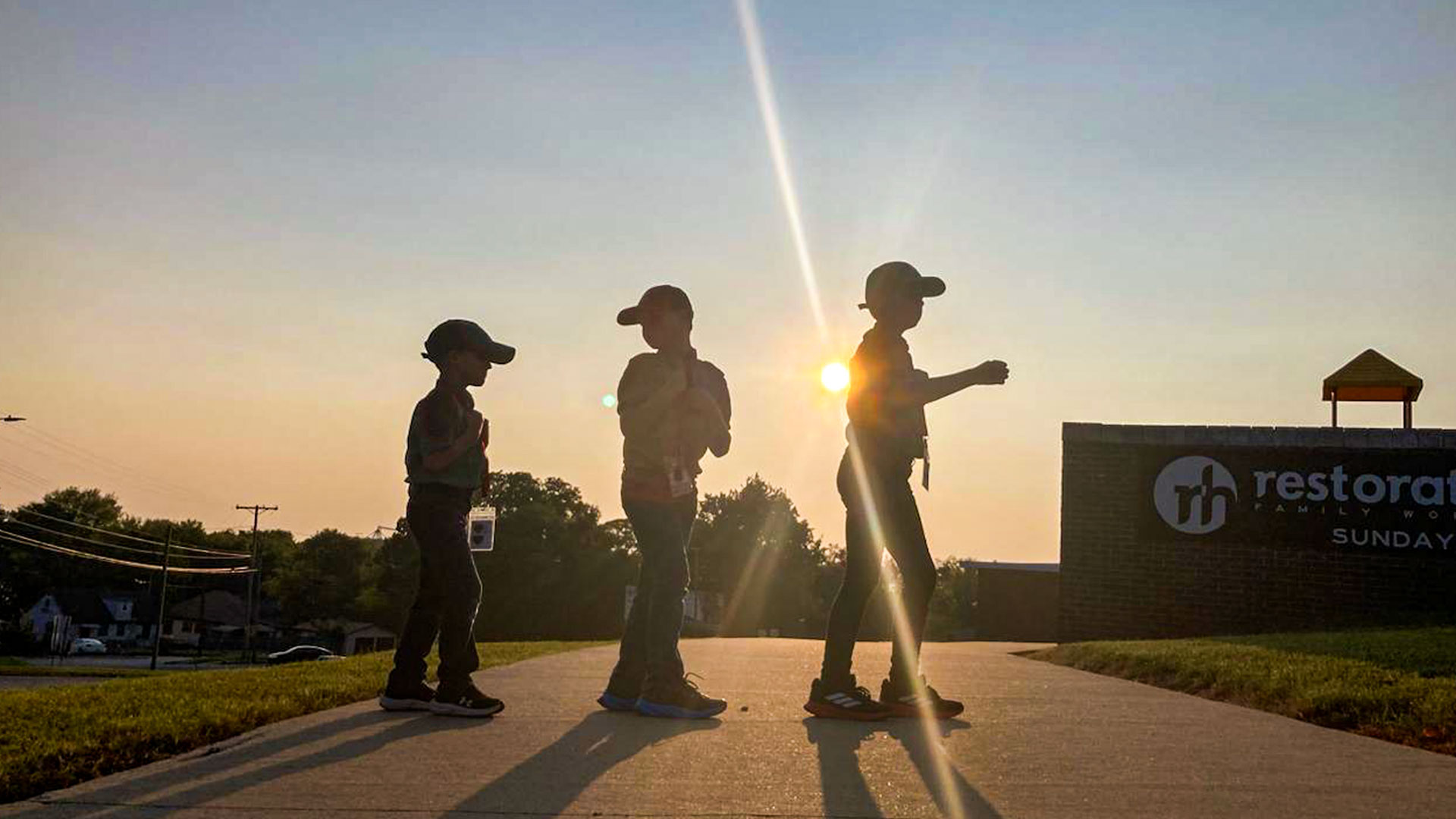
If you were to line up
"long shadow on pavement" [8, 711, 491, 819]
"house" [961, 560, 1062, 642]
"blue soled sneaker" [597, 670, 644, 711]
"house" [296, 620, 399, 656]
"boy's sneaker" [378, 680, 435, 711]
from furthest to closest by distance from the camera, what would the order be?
"house" [296, 620, 399, 656] → "house" [961, 560, 1062, 642] → "blue soled sneaker" [597, 670, 644, 711] → "boy's sneaker" [378, 680, 435, 711] → "long shadow on pavement" [8, 711, 491, 819]

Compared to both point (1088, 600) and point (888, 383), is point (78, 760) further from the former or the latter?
point (1088, 600)

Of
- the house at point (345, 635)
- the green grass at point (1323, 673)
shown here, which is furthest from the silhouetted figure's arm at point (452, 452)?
the house at point (345, 635)

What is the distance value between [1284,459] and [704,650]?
11.4m

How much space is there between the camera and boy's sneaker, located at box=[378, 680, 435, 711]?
20.7ft

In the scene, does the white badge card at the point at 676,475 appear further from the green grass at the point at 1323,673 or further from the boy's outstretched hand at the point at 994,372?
the green grass at the point at 1323,673

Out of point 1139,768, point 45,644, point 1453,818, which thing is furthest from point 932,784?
Answer: point 45,644

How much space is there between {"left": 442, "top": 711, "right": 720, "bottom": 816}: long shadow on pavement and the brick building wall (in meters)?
14.8

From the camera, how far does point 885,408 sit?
6.25 metres

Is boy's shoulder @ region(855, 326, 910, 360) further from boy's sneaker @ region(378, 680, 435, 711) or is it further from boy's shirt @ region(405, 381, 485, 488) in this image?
boy's sneaker @ region(378, 680, 435, 711)

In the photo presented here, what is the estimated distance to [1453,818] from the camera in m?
4.05

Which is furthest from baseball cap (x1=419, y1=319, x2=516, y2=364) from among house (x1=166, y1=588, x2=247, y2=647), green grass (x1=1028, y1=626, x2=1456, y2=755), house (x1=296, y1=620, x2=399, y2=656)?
house (x1=166, y1=588, x2=247, y2=647)

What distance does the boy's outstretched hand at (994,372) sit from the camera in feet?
18.9

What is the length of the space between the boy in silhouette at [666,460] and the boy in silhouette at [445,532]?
2.21 feet

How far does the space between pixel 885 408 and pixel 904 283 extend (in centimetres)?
60
